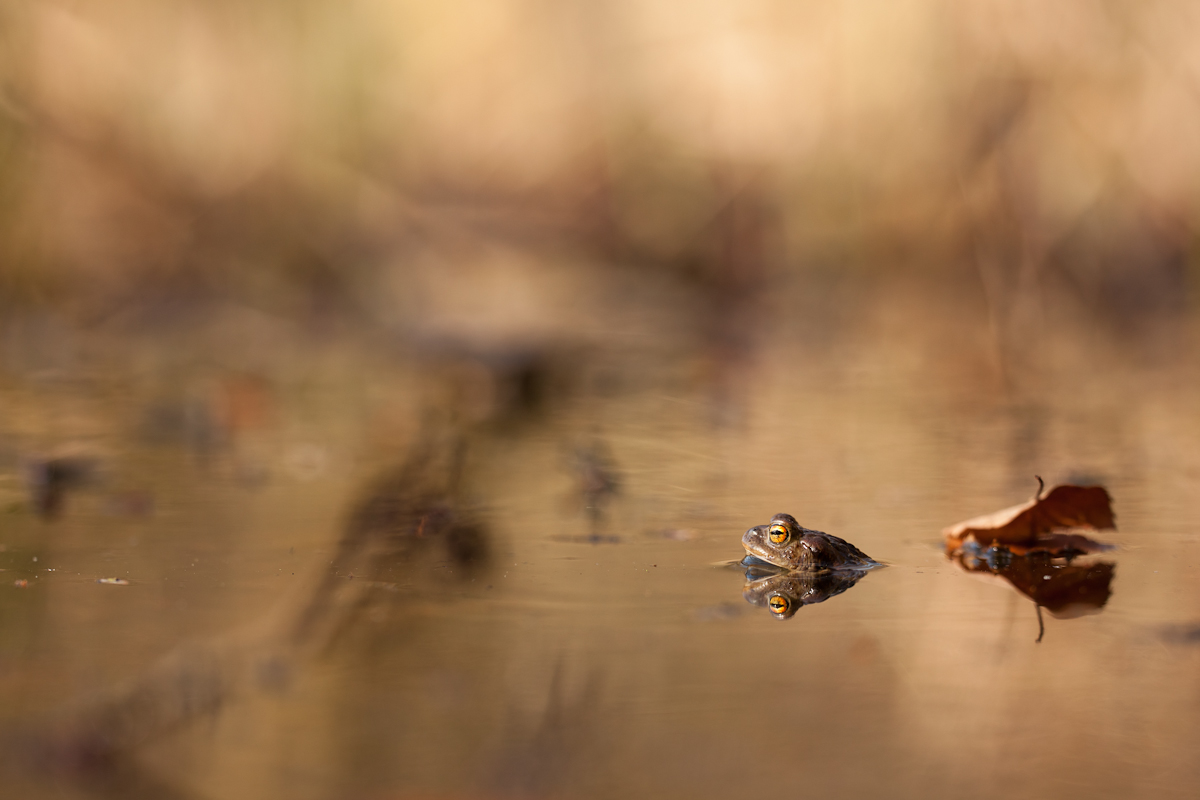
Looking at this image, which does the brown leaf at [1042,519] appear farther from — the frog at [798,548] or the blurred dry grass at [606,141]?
the blurred dry grass at [606,141]

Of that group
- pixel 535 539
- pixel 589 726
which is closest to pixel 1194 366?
pixel 535 539

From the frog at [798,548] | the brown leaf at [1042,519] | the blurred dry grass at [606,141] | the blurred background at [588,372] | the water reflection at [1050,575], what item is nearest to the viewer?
the blurred background at [588,372]

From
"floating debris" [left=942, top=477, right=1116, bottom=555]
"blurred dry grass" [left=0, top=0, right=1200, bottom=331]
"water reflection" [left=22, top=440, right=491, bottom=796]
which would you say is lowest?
"water reflection" [left=22, top=440, right=491, bottom=796]

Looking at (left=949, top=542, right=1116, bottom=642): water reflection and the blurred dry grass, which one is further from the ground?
the blurred dry grass

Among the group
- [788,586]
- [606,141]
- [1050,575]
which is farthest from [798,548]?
[606,141]

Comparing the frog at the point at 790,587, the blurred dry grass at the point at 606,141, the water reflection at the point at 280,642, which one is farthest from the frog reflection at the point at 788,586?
the blurred dry grass at the point at 606,141

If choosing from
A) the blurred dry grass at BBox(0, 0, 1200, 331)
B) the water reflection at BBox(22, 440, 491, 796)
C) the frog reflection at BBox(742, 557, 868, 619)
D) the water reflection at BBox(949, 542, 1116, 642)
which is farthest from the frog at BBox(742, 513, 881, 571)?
the blurred dry grass at BBox(0, 0, 1200, 331)

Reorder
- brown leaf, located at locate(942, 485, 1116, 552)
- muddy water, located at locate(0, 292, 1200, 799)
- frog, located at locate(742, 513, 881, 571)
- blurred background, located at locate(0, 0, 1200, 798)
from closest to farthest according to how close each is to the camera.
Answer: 1. muddy water, located at locate(0, 292, 1200, 799)
2. blurred background, located at locate(0, 0, 1200, 798)
3. frog, located at locate(742, 513, 881, 571)
4. brown leaf, located at locate(942, 485, 1116, 552)

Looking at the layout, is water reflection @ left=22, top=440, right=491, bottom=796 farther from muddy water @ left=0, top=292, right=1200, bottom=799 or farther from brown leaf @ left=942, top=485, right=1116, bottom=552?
brown leaf @ left=942, top=485, right=1116, bottom=552
